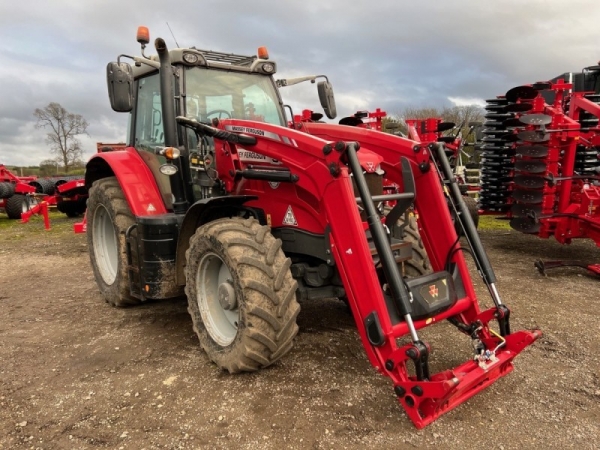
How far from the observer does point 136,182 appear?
4293mm

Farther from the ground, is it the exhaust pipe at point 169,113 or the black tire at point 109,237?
the exhaust pipe at point 169,113

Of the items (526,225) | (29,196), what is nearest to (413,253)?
(526,225)

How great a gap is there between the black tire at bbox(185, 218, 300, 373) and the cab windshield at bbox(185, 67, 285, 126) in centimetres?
125

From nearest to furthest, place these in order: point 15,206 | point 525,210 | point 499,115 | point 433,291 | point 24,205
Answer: point 433,291, point 525,210, point 499,115, point 15,206, point 24,205

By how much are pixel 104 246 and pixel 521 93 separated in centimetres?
605

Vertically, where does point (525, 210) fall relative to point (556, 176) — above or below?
below

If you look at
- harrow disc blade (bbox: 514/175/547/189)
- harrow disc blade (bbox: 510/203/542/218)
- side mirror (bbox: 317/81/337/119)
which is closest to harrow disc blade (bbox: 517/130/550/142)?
harrow disc blade (bbox: 514/175/547/189)

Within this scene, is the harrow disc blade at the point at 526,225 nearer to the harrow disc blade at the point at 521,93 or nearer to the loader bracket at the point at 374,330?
the harrow disc blade at the point at 521,93

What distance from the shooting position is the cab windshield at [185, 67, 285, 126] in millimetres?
3980

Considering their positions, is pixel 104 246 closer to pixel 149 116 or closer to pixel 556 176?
pixel 149 116

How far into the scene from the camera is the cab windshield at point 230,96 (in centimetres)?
398

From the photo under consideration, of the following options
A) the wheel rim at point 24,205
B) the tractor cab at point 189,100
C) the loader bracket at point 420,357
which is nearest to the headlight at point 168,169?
the tractor cab at point 189,100

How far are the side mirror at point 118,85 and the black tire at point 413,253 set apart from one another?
89.7 inches

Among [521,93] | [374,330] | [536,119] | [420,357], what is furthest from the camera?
[521,93]
